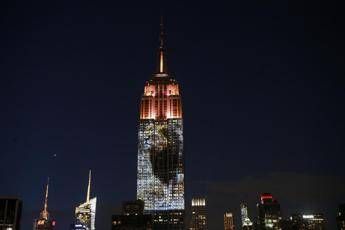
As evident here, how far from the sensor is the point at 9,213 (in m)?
161

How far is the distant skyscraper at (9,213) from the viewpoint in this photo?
6220 inches

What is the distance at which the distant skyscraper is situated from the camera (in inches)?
6220

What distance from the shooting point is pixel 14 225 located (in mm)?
159125

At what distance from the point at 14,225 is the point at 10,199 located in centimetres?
916

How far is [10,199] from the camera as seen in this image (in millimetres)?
162125
